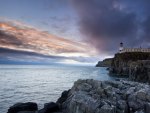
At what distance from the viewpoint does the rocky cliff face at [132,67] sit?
74.4 metres

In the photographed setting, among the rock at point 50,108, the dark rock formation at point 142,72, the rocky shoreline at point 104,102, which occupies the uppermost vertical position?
the dark rock formation at point 142,72

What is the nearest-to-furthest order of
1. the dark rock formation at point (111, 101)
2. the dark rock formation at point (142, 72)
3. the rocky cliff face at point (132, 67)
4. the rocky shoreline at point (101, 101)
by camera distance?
the dark rock formation at point (111, 101)
the rocky shoreline at point (101, 101)
the dark rock formation at point (142, 72)
the rocky cliff face at point (132, 67)

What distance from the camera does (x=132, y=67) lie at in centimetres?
8644

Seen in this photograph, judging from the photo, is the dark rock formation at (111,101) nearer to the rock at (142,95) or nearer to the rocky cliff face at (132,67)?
the rock at (142,95)

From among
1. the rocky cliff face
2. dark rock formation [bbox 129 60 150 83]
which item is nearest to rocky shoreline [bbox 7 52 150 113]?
dark rock formation [bbox 129 60 150 83]

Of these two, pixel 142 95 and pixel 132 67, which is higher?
pixel 132 67

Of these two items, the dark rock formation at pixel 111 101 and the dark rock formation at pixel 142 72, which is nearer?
the dark rock formation at pixel 111 101

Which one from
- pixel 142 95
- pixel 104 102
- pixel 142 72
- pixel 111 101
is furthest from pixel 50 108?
pixel 142 72

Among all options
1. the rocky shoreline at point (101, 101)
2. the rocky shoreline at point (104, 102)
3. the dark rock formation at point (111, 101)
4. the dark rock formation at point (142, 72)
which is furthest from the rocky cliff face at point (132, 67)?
the dark rock formation at point (111, 101)

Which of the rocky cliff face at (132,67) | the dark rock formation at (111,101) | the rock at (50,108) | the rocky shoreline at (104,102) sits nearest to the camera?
the dark rock formation at (111,101)

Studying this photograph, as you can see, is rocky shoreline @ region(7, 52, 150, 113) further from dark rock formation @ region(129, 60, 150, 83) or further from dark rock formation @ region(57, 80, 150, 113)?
dark rock formation @ region(129, 60, 150, 83)

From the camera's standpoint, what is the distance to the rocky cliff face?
74.4 m

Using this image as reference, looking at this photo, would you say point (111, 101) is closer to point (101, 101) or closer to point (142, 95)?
point (101, 101)

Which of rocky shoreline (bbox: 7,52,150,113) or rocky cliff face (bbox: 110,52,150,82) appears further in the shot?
rocky cliff face (bbox: 110,52,150,82)
